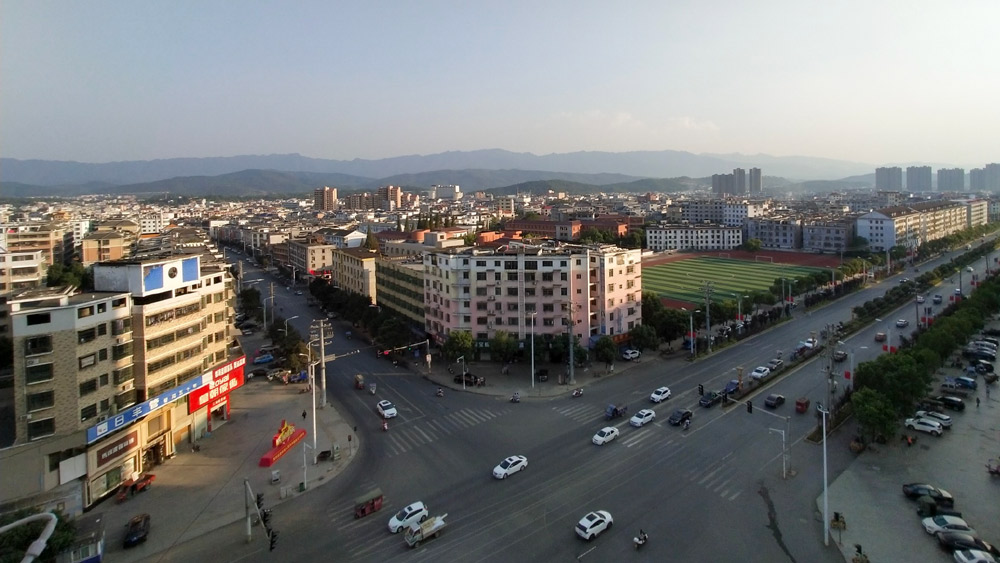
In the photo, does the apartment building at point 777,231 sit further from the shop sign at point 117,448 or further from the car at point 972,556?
the shop sign at point 117,448

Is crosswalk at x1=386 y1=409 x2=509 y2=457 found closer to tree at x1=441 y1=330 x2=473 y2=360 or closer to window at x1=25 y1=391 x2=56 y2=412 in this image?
tree at x1=441 y1=330 x2=473 y2=360

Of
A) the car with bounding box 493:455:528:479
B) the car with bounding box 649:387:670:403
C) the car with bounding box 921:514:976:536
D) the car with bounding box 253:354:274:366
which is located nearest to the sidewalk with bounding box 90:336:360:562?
the car with bounding box 493:455:528:479

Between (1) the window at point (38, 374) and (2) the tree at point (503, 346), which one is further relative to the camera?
(2) the tree at point (503, 346)

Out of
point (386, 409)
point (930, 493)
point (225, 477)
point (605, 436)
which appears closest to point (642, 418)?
point (605, 436)

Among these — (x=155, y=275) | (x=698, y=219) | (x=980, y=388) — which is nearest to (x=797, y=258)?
(x=698, y=219)

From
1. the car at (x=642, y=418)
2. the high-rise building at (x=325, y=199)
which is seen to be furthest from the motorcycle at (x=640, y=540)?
the high-rise building at (x=325, y=199)

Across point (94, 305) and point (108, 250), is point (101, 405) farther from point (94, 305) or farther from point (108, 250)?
point (108, 250)

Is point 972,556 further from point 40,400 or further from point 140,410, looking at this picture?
point 40,400
